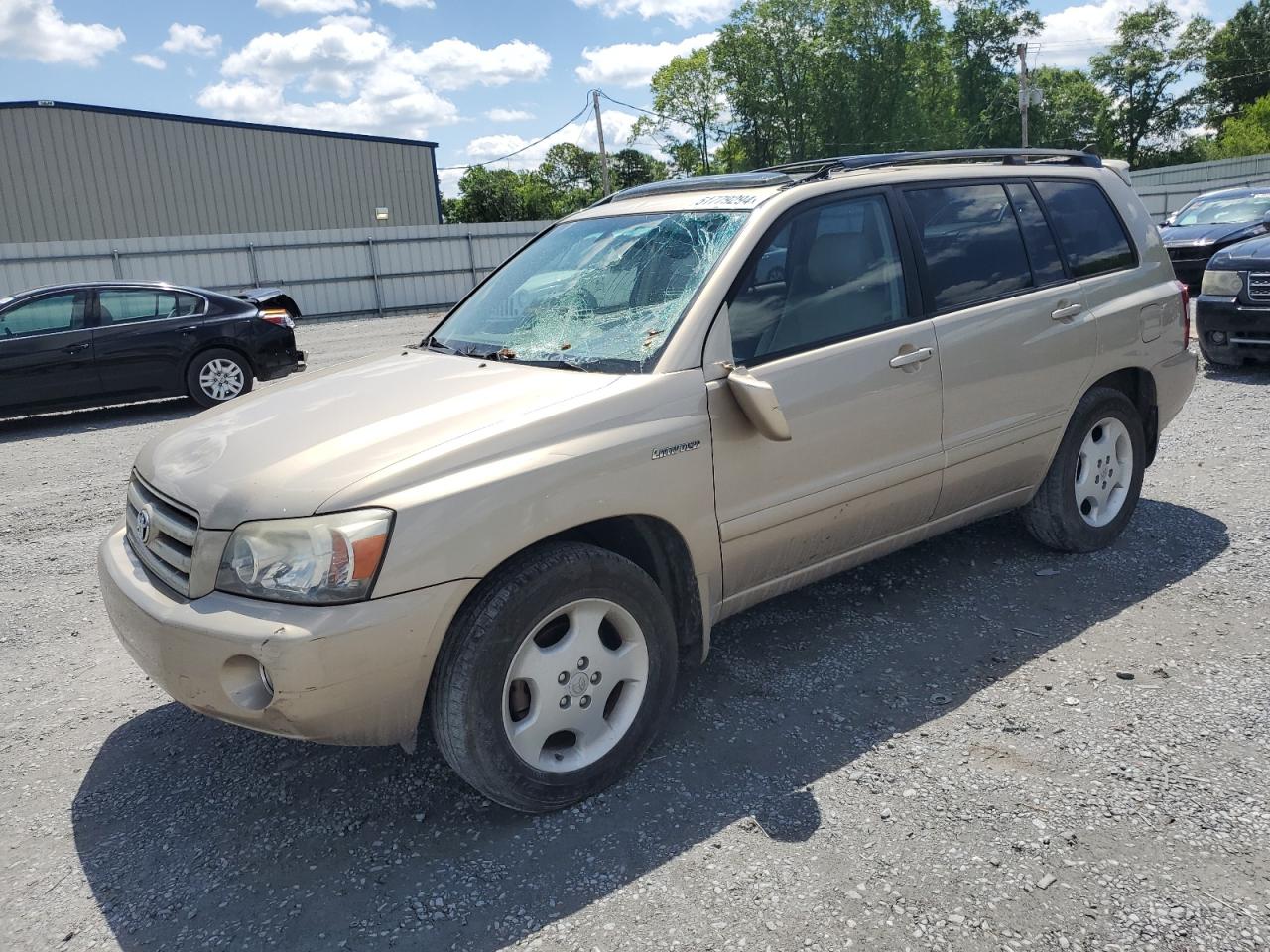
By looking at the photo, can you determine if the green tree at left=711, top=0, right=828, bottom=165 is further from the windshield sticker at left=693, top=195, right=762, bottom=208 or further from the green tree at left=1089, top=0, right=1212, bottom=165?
the windshield sticker at left=693, top=195, right=762, bottom=208

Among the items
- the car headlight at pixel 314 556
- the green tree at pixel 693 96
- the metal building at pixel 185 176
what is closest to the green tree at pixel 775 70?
the green tree at pixel 693 96

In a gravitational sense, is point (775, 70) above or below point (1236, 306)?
above

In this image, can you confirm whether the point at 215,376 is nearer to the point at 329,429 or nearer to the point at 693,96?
the point at 329,429

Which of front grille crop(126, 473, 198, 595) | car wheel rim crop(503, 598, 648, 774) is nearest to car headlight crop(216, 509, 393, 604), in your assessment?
front grille crop(126, 473, 198, 595)

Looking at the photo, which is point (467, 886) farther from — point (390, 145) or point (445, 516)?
point (390, 145)

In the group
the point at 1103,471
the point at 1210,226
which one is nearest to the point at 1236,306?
the point at 1103,471

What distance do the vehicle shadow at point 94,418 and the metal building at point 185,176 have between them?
73.5 feet

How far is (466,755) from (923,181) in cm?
285

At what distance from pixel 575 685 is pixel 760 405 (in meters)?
1.02

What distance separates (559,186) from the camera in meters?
89.2

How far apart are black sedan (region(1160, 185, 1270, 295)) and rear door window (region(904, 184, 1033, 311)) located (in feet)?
30.9

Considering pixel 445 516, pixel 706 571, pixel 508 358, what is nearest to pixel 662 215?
pixel 508 358

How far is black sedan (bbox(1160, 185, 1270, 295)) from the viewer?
12.5 metres

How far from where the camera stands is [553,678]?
2852 mm
